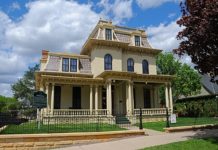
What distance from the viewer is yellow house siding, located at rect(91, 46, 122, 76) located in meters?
27.1

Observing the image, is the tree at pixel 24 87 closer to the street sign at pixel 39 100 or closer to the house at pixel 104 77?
the house at pixel 104 77

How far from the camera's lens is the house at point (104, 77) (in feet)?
80.9

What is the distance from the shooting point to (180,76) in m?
44.3

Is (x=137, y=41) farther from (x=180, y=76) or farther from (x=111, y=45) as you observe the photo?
(x=180, y=76)

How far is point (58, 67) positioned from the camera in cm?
2706

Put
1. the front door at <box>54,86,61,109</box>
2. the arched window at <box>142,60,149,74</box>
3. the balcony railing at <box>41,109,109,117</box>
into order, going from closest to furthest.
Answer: the balcony railing at <box>41,109,109,117</box> → the front door at <box>54,86,61,109</box> → the arched window at <box>142,60,149,74</box>

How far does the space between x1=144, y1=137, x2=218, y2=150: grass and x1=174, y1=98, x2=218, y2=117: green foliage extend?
57.8ft

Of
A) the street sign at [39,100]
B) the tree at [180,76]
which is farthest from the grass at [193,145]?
the tree at [180,76]

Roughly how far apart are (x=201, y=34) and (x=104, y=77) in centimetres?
1454

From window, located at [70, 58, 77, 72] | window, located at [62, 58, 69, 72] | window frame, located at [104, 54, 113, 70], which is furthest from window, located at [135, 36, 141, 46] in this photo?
window, located at [62, 58, 69, 72]

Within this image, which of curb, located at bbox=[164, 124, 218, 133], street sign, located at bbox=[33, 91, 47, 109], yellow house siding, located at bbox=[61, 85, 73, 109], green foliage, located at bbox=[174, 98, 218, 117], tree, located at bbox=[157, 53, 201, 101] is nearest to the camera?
curb, located at bbox=[164, 124, 218, 133]

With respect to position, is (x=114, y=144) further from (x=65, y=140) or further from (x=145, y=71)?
(x=145, y=71)

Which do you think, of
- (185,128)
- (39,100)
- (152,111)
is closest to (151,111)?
(152,111)

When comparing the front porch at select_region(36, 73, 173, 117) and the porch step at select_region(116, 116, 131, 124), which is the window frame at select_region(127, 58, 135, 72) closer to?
the front porch at select_region(36, 73, 173, 117)
